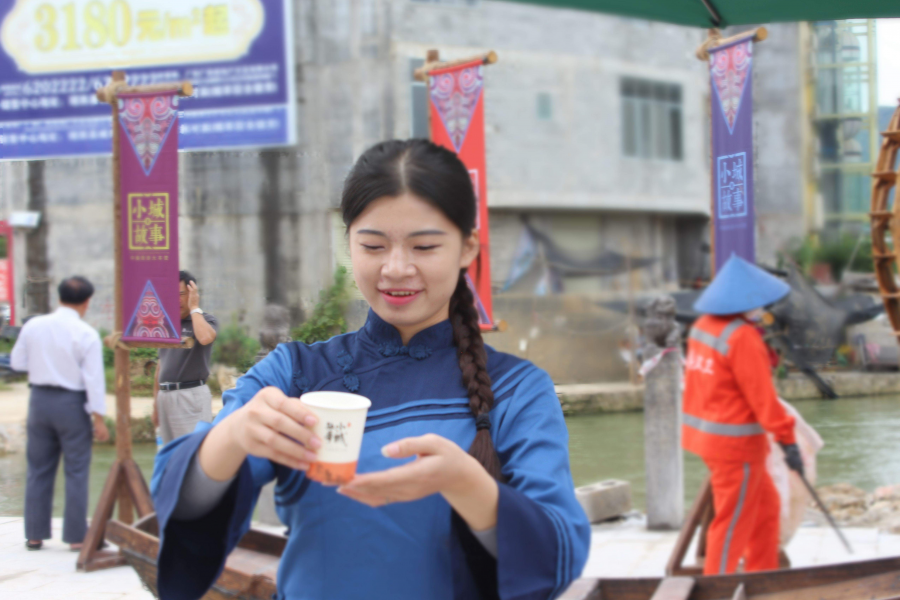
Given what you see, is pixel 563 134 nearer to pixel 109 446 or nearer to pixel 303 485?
pixel 109 446

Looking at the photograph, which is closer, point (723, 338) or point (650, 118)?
point (723, 338)

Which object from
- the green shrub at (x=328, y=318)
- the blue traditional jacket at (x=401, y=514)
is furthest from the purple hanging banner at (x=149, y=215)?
the blue traditional jacket at (x=401, y=514)

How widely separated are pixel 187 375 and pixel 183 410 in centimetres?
5

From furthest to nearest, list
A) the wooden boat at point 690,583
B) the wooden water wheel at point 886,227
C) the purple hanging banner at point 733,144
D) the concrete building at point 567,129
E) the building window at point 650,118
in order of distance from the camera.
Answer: the building window at point 650,118 → the concrete building at point 567,129 → the wooden water wheel at point 886,227 → the purple hanging banner at point 733,144 → the wooden boat at point 690,583

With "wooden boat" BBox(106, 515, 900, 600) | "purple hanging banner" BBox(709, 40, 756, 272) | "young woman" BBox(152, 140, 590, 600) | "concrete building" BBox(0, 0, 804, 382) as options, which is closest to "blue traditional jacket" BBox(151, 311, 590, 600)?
"young woman" BBox(152, 140, 590, 600)

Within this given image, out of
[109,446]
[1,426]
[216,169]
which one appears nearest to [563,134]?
[109,446]

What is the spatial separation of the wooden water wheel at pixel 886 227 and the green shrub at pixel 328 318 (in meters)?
1.62

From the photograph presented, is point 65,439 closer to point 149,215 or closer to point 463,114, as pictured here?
point 463,114

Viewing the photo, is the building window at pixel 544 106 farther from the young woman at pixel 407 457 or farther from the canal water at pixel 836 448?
the young woman at pixel 407 457

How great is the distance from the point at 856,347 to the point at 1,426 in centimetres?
247

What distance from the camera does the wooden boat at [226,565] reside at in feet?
5.21

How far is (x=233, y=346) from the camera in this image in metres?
1.25

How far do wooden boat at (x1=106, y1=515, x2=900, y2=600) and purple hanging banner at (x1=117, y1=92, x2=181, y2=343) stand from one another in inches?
24.2

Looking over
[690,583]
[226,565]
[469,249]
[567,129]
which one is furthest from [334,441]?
[567,129]
